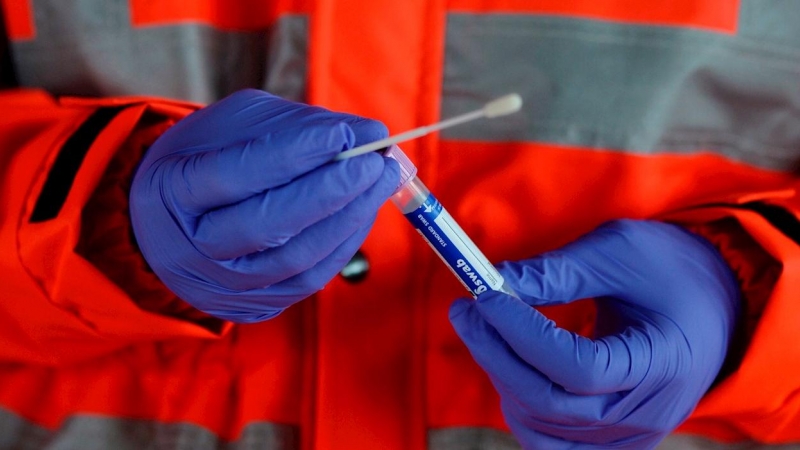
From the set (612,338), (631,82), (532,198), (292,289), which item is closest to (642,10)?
(631,82)

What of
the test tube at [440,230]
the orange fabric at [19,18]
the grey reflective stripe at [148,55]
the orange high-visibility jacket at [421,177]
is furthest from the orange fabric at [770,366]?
the orange fabric at [19,18]

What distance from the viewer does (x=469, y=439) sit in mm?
682

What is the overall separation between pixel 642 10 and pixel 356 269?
14.7 inches

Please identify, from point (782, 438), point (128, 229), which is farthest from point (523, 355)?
point (128, 229)

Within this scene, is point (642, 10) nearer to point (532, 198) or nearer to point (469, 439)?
point (532, 198)

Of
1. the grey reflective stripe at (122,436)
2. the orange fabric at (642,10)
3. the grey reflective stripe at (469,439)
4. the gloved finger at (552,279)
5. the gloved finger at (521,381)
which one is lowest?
the grey reflective stripe at (469,439)

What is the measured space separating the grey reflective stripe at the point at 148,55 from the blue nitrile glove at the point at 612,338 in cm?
32

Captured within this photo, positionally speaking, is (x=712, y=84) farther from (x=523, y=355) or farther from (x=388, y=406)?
(x=388, y=406)

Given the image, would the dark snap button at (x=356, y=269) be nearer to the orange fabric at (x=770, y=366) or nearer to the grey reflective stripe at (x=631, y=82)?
the grey reflective stripe at (x=631, y=82)

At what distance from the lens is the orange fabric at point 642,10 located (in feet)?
2.11

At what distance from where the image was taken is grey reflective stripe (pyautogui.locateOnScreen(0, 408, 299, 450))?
25.8 inches

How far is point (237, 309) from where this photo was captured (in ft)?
2.00

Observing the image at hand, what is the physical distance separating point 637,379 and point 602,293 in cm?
10

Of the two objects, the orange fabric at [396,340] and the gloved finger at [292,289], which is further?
the orange fabric at [396,340]
